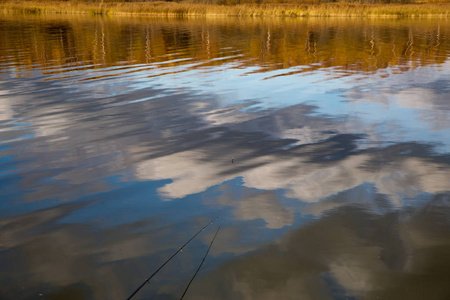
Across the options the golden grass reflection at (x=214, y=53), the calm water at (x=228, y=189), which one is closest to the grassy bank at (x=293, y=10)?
the golden grass reflection at (x=214, y=53)

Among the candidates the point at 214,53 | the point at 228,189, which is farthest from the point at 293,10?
the point at 228,189

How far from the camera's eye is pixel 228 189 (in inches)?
209

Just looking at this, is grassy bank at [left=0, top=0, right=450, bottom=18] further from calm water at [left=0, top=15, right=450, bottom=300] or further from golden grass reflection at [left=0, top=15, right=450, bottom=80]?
calm water at [left=0, top=15, right=450, bottom=300]

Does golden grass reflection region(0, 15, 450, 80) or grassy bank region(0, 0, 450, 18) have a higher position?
grassy bank region(0, 0, 450, 18)

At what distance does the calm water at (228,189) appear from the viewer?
3588mm

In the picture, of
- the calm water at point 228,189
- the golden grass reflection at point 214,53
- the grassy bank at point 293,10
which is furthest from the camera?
the grassy bank at point 293,10

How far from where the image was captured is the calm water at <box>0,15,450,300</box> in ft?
11.8

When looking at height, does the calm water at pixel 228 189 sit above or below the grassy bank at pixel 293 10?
below

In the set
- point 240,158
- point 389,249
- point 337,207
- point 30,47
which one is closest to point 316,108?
point 240,158

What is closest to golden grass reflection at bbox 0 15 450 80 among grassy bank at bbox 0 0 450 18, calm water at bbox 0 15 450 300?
calm water at bbox 0 15 450 300

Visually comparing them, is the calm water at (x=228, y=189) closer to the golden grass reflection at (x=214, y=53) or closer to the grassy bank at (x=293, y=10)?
the golden grass reflection at (x=214, y=53)

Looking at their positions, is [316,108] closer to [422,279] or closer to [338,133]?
[338,133]

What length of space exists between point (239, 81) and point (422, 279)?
1011 centimetres

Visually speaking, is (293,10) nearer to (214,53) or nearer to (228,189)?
(214,53)
